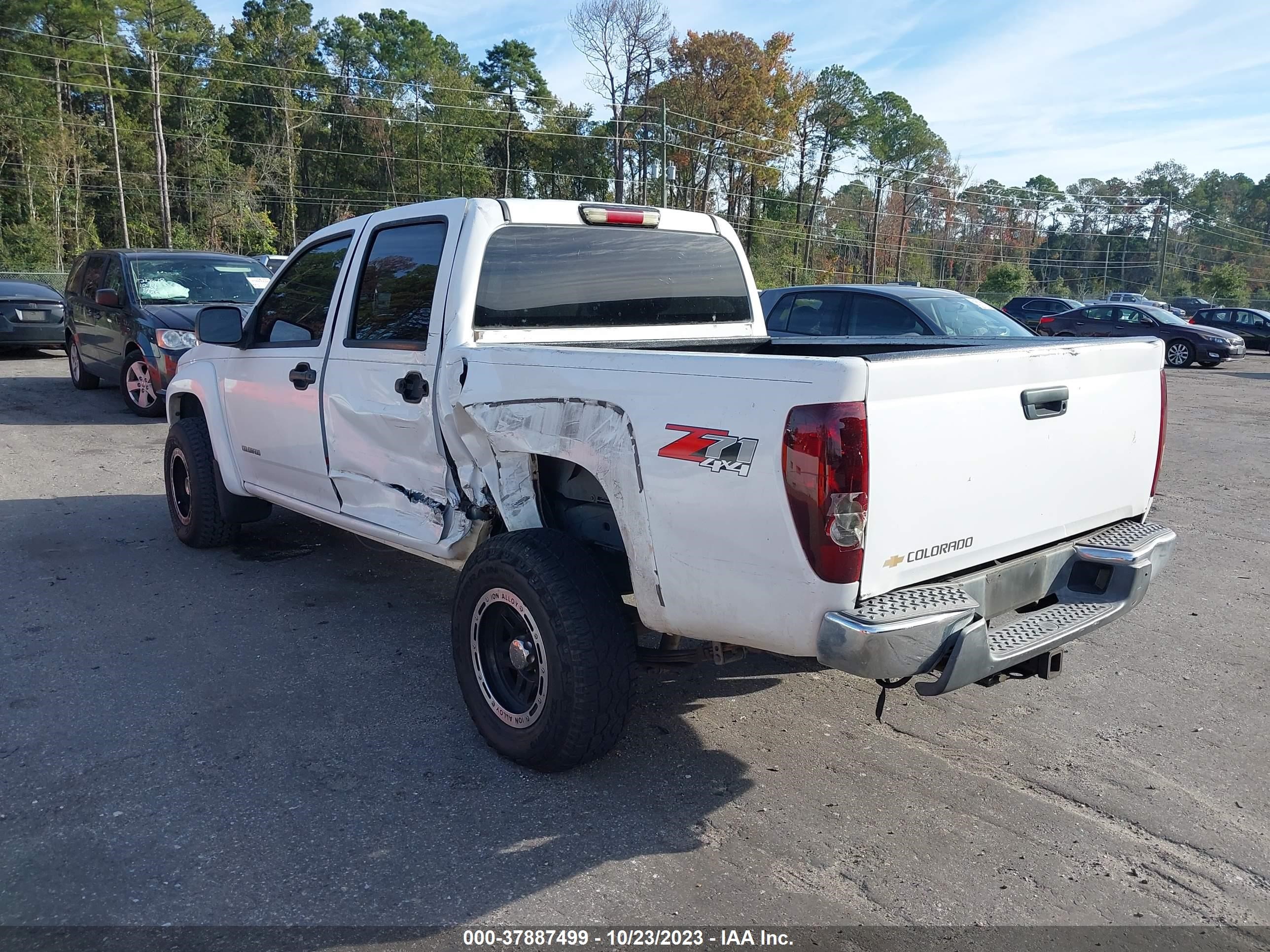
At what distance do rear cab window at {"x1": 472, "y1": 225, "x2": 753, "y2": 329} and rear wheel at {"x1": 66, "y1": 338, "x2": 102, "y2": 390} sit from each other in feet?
37.4

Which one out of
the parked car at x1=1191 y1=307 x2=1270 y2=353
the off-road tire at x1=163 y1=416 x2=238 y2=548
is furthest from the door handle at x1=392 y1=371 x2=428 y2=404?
the parked car at x1=1191 y1=307 x2=1270 y2=353

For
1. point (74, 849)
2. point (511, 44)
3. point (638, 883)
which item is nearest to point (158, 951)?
point (74, 849)

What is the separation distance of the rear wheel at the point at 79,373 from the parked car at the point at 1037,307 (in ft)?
77.9

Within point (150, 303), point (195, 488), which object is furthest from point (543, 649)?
point (150, 303)

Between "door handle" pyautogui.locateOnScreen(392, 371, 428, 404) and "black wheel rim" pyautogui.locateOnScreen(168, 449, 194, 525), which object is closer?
"door handle" pyautogui.locateOnScreen(392, 371, 428, 404)

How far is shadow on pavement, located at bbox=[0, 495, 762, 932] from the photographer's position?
2.89 meters

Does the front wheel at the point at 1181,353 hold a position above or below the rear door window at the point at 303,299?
below

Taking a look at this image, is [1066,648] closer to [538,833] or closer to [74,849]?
[538,833]

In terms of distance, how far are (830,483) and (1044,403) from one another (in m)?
1.01

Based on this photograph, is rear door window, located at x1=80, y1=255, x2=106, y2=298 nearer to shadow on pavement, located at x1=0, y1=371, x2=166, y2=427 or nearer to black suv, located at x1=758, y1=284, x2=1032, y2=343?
shadow on pavement, located at x1=0, y1=371, x2=166, y2=427

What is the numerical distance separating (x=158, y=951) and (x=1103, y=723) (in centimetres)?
359

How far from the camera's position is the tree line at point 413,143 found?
52000mm

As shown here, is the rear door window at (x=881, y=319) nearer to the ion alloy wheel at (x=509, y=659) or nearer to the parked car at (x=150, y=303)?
the parked car at (x=150, y=303)

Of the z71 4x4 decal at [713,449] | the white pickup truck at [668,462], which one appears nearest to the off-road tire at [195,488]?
the white pickup truck at [668,462]
